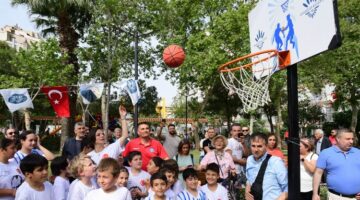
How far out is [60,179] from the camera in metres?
5.48

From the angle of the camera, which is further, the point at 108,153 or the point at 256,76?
the point at 108,153

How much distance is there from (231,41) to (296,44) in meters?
20.5

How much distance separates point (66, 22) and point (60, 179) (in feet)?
54.2

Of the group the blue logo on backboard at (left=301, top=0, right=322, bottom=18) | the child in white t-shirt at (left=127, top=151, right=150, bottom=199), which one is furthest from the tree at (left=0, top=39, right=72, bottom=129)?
the blue logo on backboard at (left=301, top=0, right=322, bottom=18)

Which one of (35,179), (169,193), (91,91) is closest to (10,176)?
Answer: (35,179)

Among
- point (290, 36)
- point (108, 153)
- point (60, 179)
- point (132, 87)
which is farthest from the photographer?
point (132, 87)

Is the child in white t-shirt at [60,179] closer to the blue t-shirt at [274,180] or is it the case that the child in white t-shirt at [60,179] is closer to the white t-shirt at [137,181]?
the white t-shirt at [137,181]

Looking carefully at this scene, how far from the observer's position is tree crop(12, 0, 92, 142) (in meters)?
20.0

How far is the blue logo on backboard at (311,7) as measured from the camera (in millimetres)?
4384

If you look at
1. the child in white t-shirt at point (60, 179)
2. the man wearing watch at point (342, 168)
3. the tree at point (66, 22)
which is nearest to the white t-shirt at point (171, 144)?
the man wearing watch at point (342, 168)

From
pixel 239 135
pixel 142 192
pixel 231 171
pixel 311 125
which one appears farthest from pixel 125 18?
pixel 311 125

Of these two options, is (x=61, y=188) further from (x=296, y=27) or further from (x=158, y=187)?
(x=296, y=27)

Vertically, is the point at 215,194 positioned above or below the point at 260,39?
below

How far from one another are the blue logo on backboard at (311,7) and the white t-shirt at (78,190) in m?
3.13
